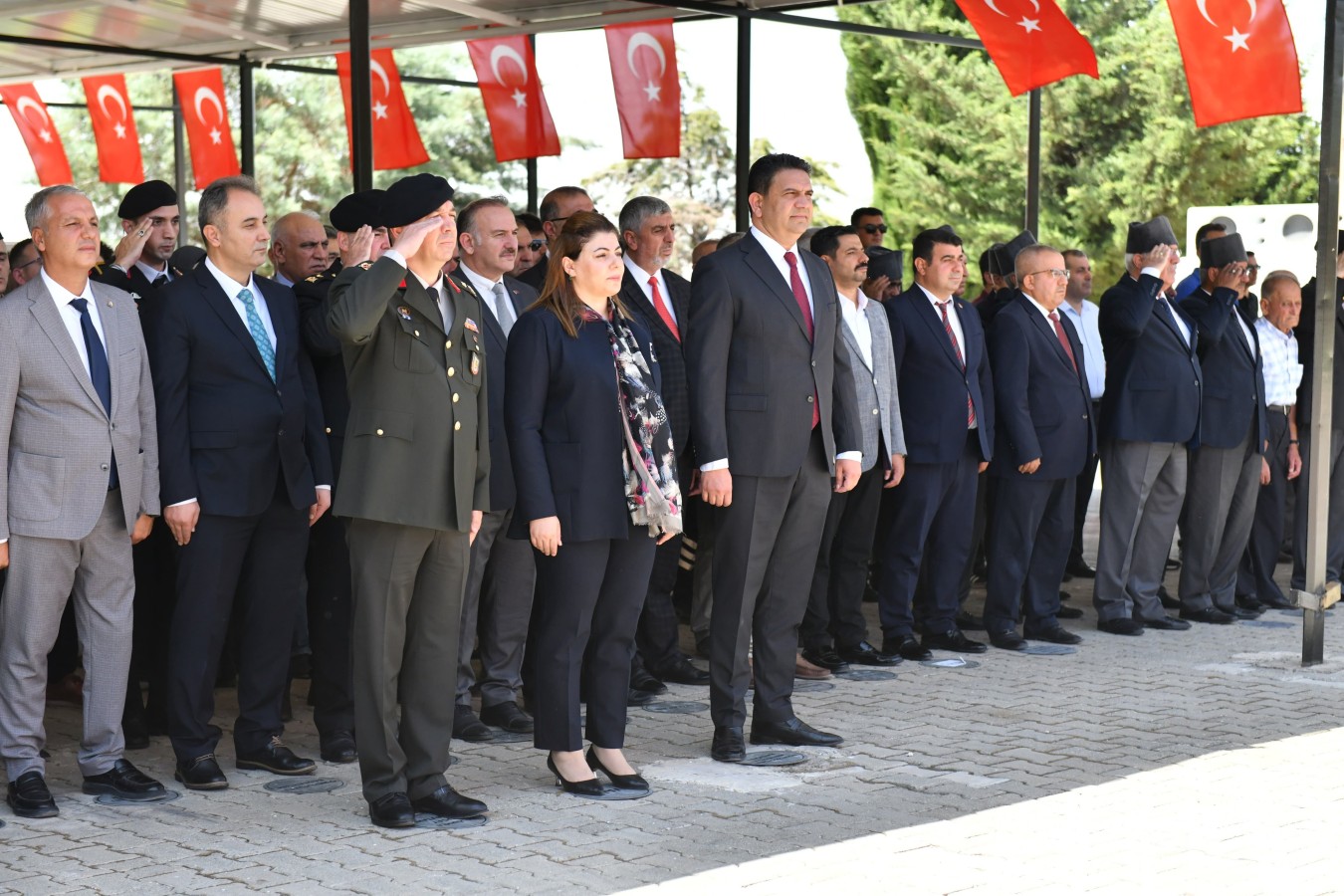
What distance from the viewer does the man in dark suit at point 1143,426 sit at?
8.50 meters

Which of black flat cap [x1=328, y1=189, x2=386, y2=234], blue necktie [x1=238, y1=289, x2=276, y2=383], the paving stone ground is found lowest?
the paving stone ground

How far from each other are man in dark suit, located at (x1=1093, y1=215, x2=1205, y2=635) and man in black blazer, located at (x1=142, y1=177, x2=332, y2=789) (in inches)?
176

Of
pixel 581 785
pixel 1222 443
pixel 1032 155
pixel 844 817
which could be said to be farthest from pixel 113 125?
pixel 844 817

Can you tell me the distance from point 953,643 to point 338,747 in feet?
10.8

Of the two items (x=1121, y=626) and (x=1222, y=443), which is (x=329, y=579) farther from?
(x=1222, y=443)

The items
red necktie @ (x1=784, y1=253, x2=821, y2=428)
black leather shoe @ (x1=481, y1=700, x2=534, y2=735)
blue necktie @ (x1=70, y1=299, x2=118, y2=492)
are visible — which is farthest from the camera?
black leather shoe @ (x1=481, y1=700, x2=534, y2=735)

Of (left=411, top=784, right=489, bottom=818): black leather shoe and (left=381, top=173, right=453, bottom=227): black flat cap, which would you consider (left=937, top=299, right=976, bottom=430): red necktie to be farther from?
(left=411, top=784, right=489, bottom=818): black leather shoe

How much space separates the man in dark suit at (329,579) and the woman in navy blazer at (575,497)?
0.86 metres

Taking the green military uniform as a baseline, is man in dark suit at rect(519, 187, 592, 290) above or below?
above

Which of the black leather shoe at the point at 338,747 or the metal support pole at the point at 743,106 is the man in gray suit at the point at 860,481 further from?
the metal support pole at the point at 743,106

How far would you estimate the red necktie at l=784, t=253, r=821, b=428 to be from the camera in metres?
5.98

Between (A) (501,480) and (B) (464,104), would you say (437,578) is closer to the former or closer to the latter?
Answer: (A) (501,480)

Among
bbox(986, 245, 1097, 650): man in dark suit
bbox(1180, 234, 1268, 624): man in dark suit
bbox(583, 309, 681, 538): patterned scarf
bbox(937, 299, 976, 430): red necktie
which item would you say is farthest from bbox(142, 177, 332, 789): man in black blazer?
bbox(1180, 234, 1268, 624): man in dark suit

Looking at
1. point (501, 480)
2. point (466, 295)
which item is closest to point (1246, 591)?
point (501, 480)
